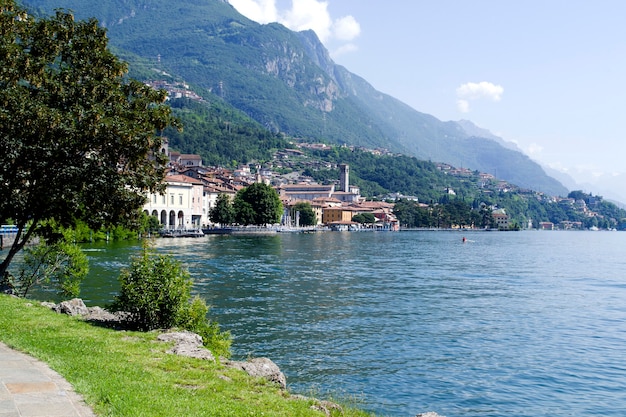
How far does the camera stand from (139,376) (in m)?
9.26

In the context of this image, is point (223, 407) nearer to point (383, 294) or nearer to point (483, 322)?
point (483, 322)

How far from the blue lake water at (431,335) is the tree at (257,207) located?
72.5m

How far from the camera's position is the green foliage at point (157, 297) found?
1393 centimetres

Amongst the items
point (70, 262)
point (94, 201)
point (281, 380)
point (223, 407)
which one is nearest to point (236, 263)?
point (70, 262)

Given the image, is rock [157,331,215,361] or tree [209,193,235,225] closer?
rock [157,331,215,361]

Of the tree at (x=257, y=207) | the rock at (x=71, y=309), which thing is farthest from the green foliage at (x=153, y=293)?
the tree at (x=257, y=207)

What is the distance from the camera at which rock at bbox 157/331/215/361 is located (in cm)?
1173

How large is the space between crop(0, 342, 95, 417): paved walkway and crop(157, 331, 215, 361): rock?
300 centimetres

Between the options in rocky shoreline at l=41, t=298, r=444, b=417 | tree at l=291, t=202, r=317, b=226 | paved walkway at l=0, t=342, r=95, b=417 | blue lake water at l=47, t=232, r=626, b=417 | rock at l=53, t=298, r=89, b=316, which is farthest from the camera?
tree at l=291, t=202, r=317, b=226

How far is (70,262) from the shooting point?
87.5 feet

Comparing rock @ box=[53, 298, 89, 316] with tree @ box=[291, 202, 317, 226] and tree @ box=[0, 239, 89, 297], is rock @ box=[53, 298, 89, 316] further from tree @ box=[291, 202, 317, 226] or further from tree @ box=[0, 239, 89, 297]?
tree @ box=[291, 202, 317, 226]

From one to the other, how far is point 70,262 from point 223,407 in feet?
68.7

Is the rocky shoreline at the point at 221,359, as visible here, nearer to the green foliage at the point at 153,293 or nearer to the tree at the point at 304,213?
the green foliage at the point at 153,293

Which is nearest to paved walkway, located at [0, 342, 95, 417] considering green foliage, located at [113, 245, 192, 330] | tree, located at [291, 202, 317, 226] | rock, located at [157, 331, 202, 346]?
rock, located at [157, 331, 202, 346]
